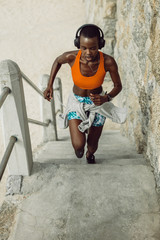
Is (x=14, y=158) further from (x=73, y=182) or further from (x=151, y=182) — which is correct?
(x=151, y=182)

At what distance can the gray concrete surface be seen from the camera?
1542 mm

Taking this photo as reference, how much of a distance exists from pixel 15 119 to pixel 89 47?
30.4 inches

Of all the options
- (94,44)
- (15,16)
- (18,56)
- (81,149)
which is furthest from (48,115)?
(15,16)

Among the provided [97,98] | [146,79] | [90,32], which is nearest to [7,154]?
[97,98]

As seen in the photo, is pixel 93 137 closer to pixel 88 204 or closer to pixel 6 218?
pixel 88 204

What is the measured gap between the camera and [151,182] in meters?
1.92

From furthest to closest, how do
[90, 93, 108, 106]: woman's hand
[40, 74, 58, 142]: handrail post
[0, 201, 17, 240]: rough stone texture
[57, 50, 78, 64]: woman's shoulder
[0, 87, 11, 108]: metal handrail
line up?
[40, 74, 58, 142]: handrail post
[57, 50, 78, 64]: woman's shoulder
[90, 93, 108, 106]: woman's hand
[0, 87, 11, 108]: metal handrail
[0, 201, 17, 240]: rough stone texture

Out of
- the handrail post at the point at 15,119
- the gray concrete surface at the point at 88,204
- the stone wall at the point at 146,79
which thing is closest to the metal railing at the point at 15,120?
the handrail post at the point at 15,119

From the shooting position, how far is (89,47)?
1.82 metres

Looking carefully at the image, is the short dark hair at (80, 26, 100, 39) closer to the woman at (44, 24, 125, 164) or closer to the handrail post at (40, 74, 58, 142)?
the woman at (44, 24, 125, 164)

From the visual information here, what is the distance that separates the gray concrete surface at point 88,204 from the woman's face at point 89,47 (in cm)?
94

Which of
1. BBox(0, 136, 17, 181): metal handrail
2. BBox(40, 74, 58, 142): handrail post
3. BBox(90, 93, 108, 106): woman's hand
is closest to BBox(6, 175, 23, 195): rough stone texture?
BBox(0, 136, 17, 181): metal handrail

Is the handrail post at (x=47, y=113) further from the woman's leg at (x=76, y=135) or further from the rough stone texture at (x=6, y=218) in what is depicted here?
the rough stone texture at (x=6, y=218)

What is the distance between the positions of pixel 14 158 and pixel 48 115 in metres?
1.69
